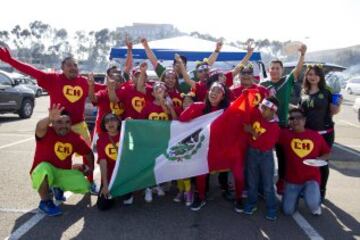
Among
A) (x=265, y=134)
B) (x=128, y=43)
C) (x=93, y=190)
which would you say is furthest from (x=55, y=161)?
(x=128, y=43)

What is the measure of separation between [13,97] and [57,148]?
385 inches

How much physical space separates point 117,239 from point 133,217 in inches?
27.7

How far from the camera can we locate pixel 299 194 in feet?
17.5

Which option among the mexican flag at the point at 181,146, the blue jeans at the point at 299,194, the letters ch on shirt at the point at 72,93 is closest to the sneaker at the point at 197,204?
the mexican flag at the point at 181,146

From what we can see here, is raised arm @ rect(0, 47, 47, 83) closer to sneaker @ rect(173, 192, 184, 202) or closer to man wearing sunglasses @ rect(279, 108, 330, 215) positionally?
sneaker @ rect(173, 192, 184, 202)

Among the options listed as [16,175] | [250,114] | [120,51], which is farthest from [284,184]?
[120,51]

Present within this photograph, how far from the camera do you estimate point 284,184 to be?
548 centimetres

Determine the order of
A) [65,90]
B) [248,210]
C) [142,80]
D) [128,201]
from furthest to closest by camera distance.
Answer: [142,80] < [65,90] < [128,201] < [248,210]

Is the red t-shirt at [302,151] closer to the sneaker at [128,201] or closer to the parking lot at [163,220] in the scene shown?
the parking lot at [163,220]

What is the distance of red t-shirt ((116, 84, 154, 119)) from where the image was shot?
19.6ft

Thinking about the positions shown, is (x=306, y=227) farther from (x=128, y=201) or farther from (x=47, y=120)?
(x=47, y=120)

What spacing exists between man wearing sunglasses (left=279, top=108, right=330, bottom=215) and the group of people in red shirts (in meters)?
0.01

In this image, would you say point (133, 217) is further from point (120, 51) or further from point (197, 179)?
point (120, 51)

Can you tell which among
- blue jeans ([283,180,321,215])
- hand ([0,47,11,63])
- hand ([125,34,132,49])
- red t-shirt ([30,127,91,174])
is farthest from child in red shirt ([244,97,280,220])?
hand ([0,47,11,63])
